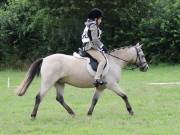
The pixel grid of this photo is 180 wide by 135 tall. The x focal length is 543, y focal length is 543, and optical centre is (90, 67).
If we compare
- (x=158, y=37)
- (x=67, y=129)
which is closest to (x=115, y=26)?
(x=158, y=37)

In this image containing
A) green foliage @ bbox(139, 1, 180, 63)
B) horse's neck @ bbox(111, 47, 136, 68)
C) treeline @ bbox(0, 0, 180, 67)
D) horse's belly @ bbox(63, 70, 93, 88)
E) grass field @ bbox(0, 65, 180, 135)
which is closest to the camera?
grass field @ bbox(0, 65, 180, 135)

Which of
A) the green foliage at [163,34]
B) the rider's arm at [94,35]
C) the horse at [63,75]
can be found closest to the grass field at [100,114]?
the horse at [63,75]

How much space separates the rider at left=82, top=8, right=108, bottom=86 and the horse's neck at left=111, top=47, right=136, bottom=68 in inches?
21.6

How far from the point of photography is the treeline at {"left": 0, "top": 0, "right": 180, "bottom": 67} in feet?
100

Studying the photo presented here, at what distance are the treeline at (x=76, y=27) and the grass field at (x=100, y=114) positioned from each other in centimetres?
985

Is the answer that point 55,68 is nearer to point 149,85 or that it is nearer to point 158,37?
point 149,85

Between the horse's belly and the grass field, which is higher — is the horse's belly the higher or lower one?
the higher one

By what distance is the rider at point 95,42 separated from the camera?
12.6m

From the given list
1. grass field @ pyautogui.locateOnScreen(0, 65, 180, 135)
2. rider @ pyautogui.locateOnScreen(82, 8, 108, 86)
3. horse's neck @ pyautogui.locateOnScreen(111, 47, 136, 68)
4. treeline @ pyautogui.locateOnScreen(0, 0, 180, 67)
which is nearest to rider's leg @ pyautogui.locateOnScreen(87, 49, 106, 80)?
rider @ pyautogui.locateOnScreen(82, 8, 108, 86)

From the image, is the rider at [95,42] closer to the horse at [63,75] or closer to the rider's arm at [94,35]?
the rider's arm at [94,35]

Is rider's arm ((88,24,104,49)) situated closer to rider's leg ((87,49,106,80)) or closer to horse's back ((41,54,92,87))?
rider's leg ((87,49,106,80))

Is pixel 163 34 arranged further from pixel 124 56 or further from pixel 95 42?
pixel 95 42

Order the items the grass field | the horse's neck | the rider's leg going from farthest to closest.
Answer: the horse's neck → the rider's leg → the grass field

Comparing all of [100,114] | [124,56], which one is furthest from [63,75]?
[124,56]
